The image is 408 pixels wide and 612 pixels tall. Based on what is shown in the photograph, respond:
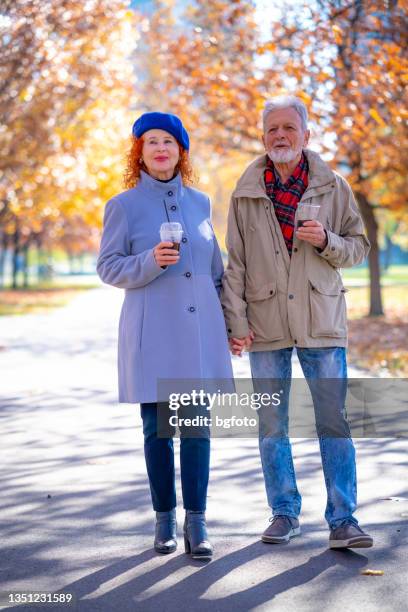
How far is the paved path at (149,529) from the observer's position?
4250mm

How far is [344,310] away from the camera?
16.7 feet

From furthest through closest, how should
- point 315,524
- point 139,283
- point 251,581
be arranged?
point 315,524
point 139,283
point 251,581

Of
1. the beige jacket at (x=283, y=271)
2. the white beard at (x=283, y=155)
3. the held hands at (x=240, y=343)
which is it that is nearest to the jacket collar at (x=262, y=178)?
the beige jacket at (x=283, y=271)

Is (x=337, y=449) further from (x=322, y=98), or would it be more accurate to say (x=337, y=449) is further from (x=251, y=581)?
(x=322, y=98)

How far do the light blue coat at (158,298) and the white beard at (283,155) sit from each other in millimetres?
496

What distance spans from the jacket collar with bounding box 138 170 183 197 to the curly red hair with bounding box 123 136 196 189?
0.08 metres

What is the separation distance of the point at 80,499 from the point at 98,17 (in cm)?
1488

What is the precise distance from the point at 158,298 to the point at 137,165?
28.1 inches

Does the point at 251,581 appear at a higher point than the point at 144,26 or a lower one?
lower

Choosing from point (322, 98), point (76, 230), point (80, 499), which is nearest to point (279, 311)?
point (80, 499)

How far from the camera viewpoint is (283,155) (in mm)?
4895

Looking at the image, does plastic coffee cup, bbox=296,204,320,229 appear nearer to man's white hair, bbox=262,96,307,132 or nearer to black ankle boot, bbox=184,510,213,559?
man's white hair, bbox=262,96,307,132

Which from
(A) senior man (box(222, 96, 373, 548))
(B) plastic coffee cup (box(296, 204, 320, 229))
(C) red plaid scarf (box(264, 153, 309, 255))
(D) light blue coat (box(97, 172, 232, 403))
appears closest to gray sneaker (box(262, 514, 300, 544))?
(A) senior man (box(222, 96, 373, 548))

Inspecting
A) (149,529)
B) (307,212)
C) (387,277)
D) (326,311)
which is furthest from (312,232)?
(387,277)
